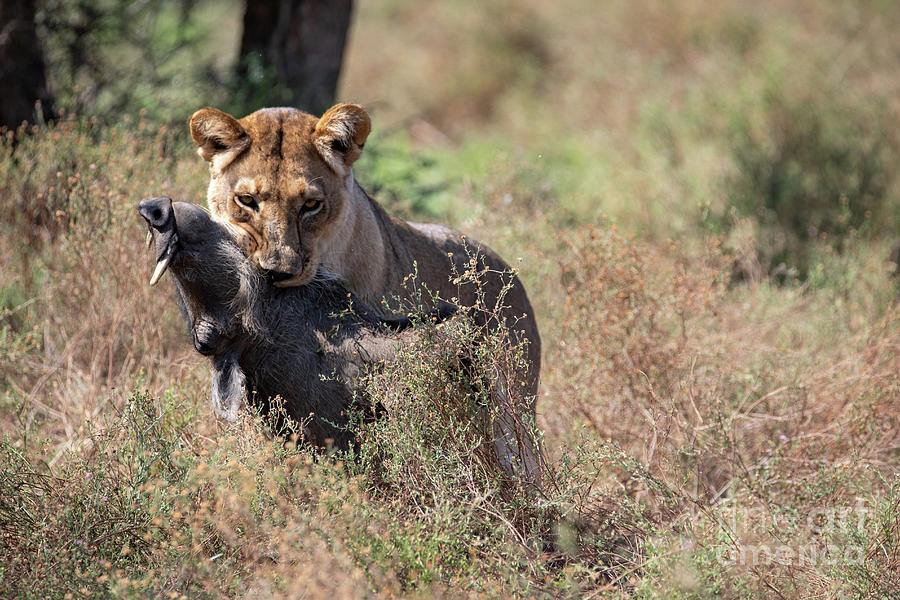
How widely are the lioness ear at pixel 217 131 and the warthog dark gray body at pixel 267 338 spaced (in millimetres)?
802

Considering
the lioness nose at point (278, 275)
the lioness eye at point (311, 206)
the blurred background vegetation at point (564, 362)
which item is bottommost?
the blurred background vegetation at point (564, 362)

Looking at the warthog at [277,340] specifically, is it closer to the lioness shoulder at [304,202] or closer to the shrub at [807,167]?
the lioness shoulder at [304,202]

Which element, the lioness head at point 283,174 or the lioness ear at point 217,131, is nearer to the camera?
the lioness head at point 283,174

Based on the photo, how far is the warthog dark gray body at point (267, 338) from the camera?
3680mm

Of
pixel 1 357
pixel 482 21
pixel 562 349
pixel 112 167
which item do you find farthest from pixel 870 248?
pixel 482 21

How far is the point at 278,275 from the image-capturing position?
4.02 m

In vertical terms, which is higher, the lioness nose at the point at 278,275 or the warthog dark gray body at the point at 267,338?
the lioness nose at the point at 278,275

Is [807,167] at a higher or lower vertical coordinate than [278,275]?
higher

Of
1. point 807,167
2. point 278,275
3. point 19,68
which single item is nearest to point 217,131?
point 278,275

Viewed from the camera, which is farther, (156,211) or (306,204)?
(306,204)

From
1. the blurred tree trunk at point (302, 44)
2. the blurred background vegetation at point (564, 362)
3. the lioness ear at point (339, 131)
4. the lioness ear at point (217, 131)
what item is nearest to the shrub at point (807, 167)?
the blurred background vegetation at point (564, 362)

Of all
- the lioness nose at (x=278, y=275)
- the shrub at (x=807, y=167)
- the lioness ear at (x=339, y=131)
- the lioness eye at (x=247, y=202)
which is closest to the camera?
the lioness nose at (x=278, y=275)

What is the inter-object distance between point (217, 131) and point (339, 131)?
0.57 metres

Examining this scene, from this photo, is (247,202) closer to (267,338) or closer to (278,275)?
(278,275)
